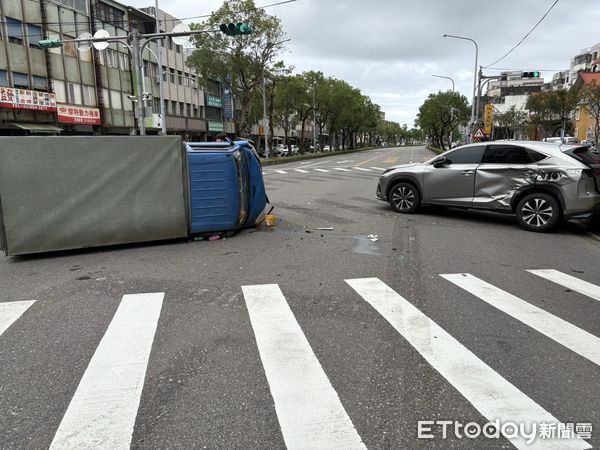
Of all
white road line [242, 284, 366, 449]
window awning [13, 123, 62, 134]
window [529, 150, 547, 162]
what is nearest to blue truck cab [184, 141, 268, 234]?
white road line [242, 284, 366, 449]

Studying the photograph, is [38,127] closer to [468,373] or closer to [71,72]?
[71,72]

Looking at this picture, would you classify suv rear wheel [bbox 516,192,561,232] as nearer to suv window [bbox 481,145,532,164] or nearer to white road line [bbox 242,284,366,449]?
suv window [bbox 481,145,532,164]

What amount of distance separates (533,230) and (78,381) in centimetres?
843

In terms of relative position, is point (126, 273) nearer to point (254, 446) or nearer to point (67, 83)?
point (254, 446)

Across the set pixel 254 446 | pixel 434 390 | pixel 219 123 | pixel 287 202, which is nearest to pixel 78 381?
pixel 254 446

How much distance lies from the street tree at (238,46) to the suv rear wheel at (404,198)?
93.1ft

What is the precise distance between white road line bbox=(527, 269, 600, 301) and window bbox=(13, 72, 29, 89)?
118 feet

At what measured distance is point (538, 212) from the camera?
8961 mm

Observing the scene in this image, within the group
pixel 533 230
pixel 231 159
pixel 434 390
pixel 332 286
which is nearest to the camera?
pixel 434 390

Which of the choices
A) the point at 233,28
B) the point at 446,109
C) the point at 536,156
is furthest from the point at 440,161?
the point at 446,109

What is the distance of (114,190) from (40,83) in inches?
1287

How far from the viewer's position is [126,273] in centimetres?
626

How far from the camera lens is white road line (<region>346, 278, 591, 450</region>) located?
291 cm

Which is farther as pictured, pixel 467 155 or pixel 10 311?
pixel 467 155
